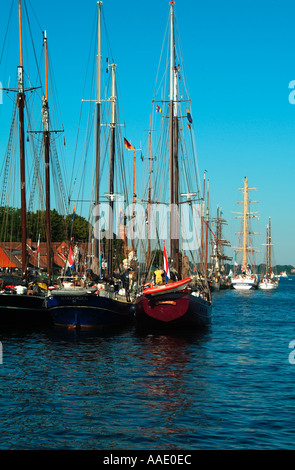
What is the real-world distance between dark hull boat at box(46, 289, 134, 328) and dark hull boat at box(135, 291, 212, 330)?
1808 mm

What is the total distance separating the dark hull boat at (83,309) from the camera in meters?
36.3

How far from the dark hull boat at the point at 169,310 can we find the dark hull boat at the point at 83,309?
5.93 feet

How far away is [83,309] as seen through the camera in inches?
1462

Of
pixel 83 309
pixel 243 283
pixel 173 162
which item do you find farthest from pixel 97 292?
pixel 243 283

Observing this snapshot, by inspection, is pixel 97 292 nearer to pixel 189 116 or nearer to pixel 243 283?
pixel 189 116

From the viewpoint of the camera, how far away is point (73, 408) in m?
18.2

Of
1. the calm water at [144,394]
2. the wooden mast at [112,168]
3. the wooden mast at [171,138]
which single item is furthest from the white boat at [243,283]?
the calm water at [144,394]

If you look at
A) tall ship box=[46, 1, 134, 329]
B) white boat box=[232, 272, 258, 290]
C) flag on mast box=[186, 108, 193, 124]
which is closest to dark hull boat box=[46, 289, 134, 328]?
tall ship box=[46, 1, 134, 329]

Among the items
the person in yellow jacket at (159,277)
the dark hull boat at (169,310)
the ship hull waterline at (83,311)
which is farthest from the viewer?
the person in yellow jacket at (159,277)

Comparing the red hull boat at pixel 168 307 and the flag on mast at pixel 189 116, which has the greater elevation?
the flag on mast at pixel 189 116

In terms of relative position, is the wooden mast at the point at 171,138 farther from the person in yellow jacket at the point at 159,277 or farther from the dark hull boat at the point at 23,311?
the dark hull boat at the point at 23,311

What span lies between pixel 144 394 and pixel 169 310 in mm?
17220

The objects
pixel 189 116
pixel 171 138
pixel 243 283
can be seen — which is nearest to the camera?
pixel 171 138
